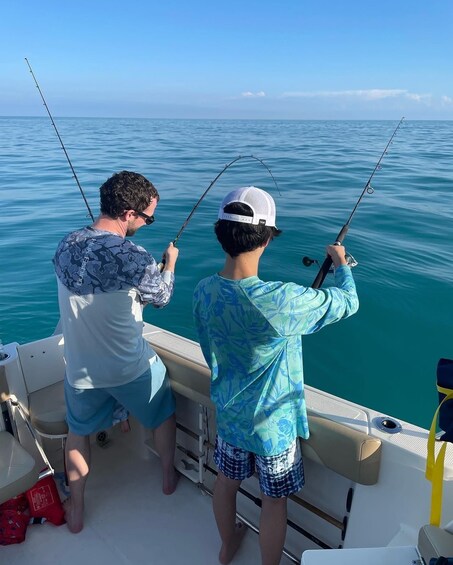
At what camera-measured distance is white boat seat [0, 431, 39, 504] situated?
1814 mm

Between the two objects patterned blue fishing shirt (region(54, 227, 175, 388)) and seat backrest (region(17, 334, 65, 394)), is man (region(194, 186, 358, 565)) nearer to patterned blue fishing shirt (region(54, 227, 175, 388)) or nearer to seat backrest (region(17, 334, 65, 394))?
patterned blue fishing shirt (region(54, 227, 175, 388))

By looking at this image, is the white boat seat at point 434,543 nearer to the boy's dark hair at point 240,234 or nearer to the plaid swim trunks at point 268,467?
the plaid swim trunks at point 268,467

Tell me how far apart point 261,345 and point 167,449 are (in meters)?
1.15

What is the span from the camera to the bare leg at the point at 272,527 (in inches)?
62.6

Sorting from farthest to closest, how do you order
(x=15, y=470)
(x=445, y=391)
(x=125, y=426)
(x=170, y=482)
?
1. (x=125, y=426)
2. (x=170, y=482)
3. (x=15, y=470)
4. (x=445, y=391)

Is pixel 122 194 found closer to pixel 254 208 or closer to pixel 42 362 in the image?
pixel 254 208

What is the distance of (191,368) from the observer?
6.52 ft

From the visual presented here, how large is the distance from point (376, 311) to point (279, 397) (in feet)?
10.9

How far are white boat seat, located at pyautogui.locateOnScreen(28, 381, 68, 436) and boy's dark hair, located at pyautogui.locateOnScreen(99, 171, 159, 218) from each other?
3.42 ft

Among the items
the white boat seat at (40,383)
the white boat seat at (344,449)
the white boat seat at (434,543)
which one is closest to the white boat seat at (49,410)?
the white boat seat at (40,383)

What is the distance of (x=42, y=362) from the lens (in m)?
2.31

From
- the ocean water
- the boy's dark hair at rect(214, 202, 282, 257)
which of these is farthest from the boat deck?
the ocean water

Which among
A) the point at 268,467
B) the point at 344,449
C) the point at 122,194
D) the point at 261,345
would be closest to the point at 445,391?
the point at 261,345

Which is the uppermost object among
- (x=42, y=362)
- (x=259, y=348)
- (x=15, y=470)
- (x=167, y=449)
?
(x=259, y=348)
